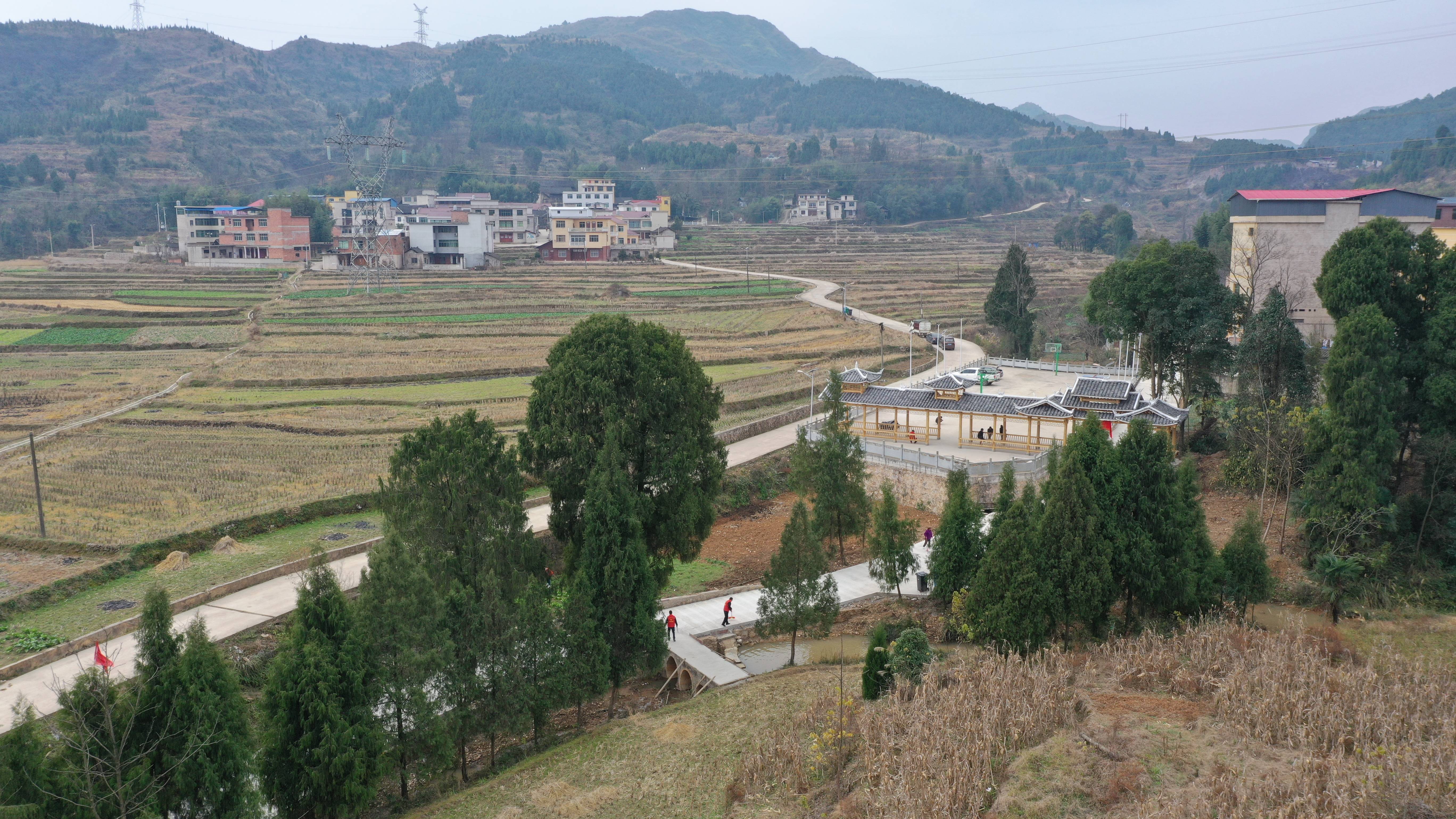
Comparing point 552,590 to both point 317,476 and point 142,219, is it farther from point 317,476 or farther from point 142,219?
point 142,219

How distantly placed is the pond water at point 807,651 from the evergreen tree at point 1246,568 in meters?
4.94

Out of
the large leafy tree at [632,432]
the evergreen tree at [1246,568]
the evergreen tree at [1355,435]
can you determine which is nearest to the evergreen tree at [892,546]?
the large leafy tree at [632,432]

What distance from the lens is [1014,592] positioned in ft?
53.8

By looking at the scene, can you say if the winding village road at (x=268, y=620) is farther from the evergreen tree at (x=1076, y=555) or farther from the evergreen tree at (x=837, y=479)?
the evergreen tree at (x=1076, y=555)

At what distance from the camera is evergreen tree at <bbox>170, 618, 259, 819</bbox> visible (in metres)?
11.5

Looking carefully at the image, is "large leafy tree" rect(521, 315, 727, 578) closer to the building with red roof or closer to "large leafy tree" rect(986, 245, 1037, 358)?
the building with red roof

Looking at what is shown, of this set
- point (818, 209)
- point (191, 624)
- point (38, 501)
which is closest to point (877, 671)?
point (191, 624)

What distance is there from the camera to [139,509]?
23.8 meters

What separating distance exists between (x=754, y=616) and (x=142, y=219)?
99180 mm

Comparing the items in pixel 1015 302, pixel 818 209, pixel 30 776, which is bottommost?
pixel 30 776

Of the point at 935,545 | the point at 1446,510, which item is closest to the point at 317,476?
the point at 935,545

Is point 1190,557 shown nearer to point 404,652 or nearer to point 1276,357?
point 1276,357

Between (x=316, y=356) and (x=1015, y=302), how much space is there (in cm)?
3129

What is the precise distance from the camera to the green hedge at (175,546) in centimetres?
1877
